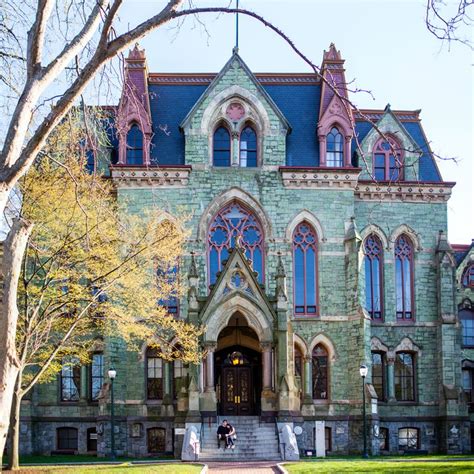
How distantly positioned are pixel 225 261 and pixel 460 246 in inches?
576

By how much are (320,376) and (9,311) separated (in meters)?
26.0

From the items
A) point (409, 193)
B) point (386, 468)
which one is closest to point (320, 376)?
point (409, 193)

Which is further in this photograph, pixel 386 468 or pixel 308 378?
pixel 308 378

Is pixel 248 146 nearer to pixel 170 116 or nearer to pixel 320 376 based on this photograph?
pixel 170 116

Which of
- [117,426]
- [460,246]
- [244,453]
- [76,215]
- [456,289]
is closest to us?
[76,215]

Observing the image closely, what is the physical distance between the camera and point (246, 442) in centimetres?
3247

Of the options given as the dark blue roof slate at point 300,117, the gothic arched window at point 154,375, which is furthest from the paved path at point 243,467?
the dark blue roof slate at point 300,117

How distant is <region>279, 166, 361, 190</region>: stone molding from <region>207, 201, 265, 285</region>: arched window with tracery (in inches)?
86.8

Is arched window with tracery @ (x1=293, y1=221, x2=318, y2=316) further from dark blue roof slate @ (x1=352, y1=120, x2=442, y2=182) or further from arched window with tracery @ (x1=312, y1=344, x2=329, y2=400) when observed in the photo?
dark blue roof slate @ (x1=352, y1=120, x2=442, y2=182)

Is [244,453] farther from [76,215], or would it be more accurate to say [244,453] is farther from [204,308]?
[76,215]

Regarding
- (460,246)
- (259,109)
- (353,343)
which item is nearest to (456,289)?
(460,246)

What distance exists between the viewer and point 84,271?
87.5 feet

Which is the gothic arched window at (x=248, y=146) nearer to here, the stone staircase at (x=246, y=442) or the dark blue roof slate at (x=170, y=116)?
the dark blue roof slate at (x=170, y=116)

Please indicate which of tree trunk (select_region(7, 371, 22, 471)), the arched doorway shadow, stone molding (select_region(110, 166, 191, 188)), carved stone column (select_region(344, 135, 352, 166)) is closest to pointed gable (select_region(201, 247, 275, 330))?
the arched doorway shadow
